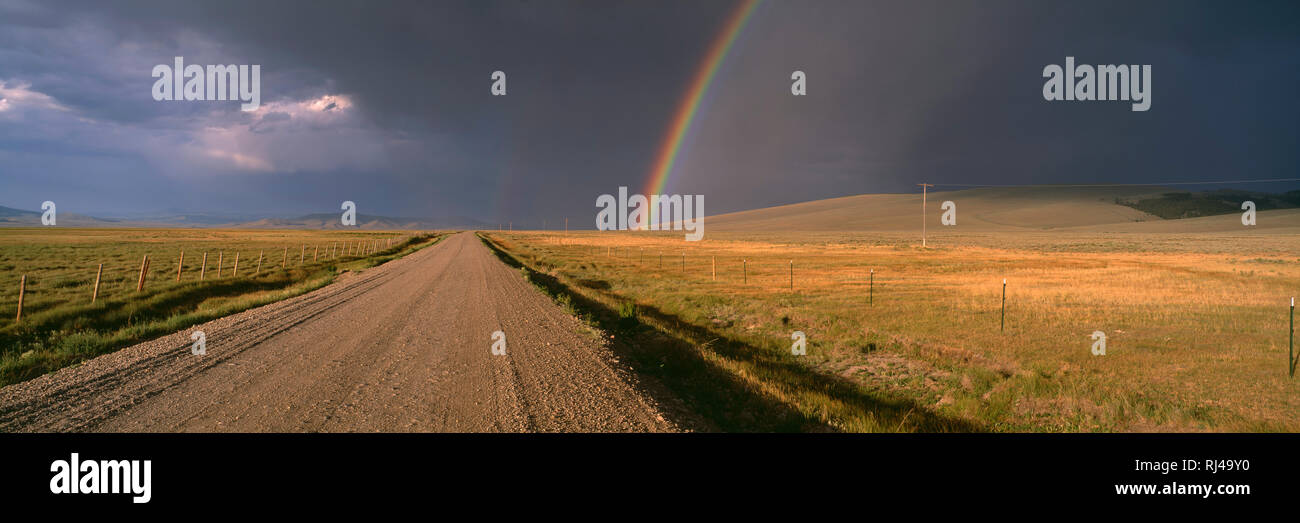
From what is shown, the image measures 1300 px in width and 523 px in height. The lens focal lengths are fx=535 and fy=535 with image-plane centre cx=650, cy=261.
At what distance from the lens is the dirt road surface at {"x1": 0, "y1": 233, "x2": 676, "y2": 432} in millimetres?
6020

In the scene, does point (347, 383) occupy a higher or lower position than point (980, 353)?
higher

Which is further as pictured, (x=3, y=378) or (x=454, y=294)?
(x=454, y=294)

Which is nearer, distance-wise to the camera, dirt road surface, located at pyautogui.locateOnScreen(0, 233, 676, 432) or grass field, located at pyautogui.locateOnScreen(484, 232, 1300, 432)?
dirt road surface, located at pyautogui.locateOnScreen(0, 233, 676, 432)

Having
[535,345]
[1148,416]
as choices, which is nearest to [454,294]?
[535,345]

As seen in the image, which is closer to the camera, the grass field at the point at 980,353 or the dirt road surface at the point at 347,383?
the dirt road surface at the point at 347,383

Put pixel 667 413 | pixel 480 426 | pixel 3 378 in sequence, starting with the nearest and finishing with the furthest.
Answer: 1. pixel 480 426
2. pixel 667 413
3. pixel 3 378

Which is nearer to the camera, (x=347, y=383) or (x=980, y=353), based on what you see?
(x=347, y=383)

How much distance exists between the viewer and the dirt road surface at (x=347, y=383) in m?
6.02

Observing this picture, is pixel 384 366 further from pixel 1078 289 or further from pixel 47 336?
pixel 1078 289

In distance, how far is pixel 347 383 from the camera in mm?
7582

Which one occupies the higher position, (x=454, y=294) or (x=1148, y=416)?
(x=454, y=294)

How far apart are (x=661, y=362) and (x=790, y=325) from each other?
771 cm

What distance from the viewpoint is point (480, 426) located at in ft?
19.4
